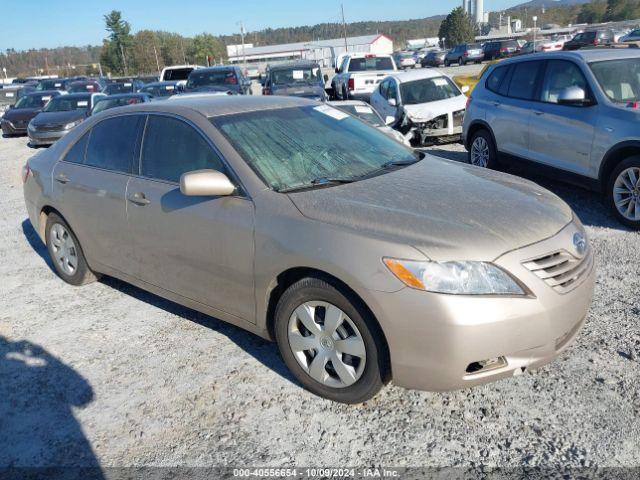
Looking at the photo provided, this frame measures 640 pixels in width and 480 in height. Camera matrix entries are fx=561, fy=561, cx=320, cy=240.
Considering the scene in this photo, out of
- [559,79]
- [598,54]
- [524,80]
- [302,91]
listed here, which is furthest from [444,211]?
[302,91]

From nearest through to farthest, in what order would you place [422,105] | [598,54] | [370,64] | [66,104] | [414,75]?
[598,54] < [422,105] < [414,75] < [66,104] < [370,64]

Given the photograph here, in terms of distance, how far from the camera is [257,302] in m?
3.32

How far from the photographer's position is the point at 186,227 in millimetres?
3609

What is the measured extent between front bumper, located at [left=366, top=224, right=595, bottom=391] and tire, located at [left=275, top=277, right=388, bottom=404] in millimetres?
106

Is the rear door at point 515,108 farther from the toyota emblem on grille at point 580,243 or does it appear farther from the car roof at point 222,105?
the toyota emblem on grille at point 580,243

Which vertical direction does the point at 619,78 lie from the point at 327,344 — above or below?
above

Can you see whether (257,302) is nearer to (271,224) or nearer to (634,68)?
(271,224)

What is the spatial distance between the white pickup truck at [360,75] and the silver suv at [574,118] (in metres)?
10.5

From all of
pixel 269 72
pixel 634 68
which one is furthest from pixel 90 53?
pixel 634 68

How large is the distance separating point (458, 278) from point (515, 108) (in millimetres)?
5225

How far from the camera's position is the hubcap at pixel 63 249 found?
497cm

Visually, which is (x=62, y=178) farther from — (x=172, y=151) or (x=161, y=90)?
(x=161, y=90)

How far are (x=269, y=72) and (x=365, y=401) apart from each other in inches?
590

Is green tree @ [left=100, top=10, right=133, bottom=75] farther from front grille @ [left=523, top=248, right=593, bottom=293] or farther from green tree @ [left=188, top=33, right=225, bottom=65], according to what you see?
front grille @ [left=523, top=248, right=593, bottom=293]
